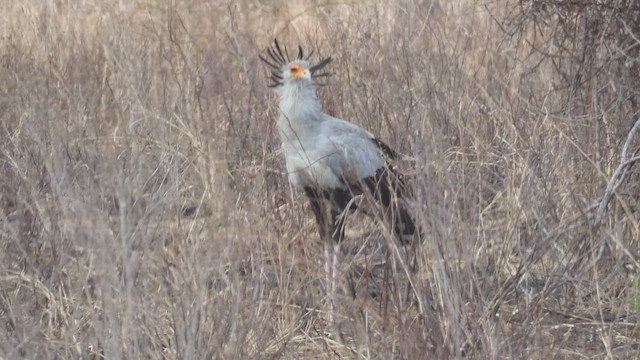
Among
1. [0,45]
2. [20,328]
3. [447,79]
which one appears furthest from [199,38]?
[20,328]

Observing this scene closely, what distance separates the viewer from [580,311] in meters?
4.45

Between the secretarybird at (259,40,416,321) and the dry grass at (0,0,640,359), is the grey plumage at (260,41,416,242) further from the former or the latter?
the dry grass at (0,0,640,359)

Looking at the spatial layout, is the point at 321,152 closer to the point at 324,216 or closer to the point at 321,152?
the point at 321,152

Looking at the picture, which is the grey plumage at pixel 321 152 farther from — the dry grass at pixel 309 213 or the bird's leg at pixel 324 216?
the dry grass at pixel 309 213

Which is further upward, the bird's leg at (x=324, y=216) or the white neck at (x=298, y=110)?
the white neck at (x=298, y=110)

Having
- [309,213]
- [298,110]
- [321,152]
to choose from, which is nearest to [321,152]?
[321,152]

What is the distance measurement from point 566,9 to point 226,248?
2.38m

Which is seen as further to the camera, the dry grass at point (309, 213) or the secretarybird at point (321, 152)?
the secretarybird at point (321, 152)

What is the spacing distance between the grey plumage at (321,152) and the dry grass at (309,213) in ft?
0.56

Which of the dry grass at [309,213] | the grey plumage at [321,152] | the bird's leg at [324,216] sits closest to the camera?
the dry grass at [309,213]

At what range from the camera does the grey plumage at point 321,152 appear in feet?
16.7

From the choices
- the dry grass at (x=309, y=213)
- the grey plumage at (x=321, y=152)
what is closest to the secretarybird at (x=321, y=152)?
the grey plumage at (x=321, y=152)

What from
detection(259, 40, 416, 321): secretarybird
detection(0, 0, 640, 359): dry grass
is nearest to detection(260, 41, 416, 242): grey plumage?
detection(259, 40, 416, 321): secretarybird

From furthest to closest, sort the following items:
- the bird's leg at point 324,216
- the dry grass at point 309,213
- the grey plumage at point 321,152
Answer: the grey plumage at point 321,152, the bird's leg at point 324,216, the dry grass at point 309,213
